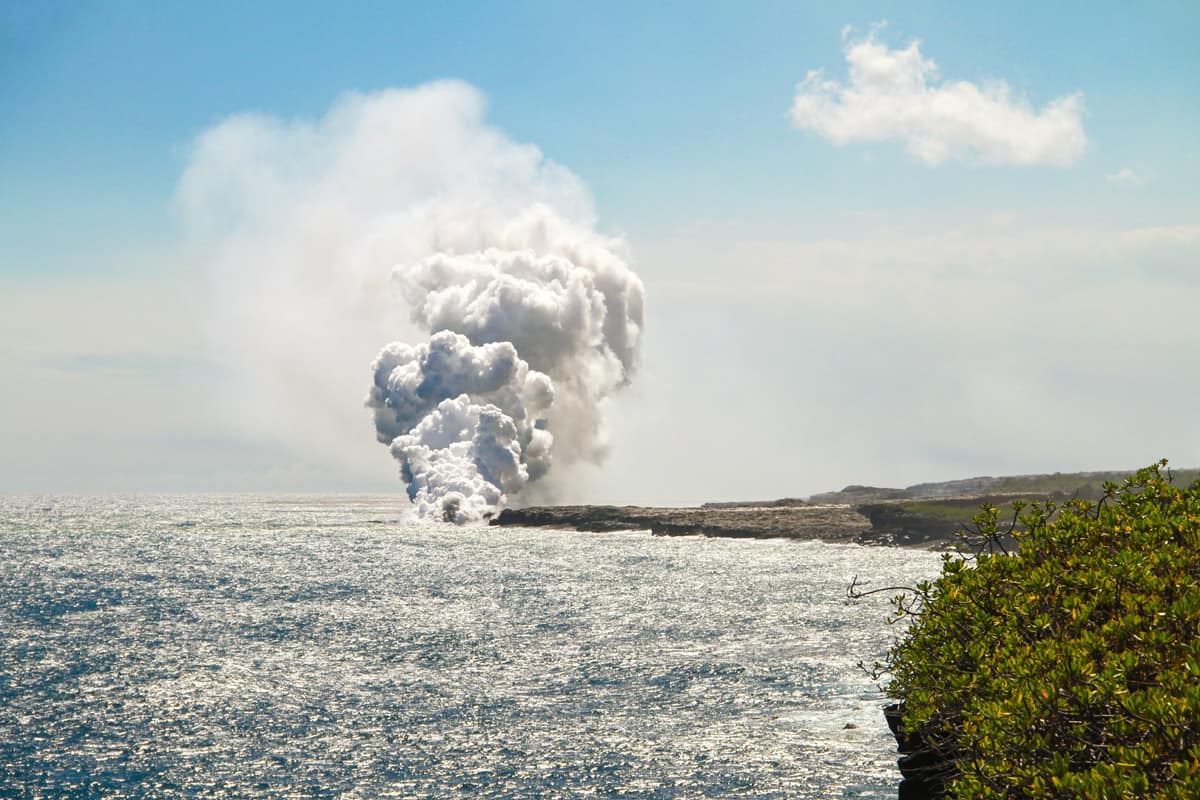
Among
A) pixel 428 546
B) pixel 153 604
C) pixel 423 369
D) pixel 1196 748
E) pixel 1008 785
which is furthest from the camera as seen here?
pixel 423 369

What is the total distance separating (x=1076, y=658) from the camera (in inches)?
583

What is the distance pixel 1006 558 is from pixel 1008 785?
28.8ft

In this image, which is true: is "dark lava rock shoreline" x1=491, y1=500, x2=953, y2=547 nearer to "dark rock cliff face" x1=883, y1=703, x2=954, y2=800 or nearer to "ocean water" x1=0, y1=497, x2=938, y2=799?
"ocean water" x1=0, y1=497, x2=938, y2=799

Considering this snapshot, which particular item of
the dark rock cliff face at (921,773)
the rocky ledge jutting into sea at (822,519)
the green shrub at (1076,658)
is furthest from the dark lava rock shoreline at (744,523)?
the green shrub at (1076,658)

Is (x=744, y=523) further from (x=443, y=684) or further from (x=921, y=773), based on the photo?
(x=921, y=773)

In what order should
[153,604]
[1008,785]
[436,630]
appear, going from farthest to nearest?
[153,604] < [436,630] < [1008,785]

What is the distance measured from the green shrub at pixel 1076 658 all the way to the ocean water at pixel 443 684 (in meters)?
12.8

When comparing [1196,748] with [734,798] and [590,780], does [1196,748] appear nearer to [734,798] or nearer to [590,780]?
[734,798]

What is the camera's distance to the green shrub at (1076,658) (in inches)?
508

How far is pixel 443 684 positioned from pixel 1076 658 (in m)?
40.8

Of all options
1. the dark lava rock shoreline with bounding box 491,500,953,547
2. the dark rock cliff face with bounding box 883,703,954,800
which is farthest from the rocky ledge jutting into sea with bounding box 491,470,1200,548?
the dark rock cliff face with bounding box 883,703,954,800

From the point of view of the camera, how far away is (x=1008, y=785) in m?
15.5

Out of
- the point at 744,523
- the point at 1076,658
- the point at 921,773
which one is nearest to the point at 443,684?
the point at 921,773

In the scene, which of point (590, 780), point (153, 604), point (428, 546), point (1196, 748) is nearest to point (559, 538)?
point (428, 546)
